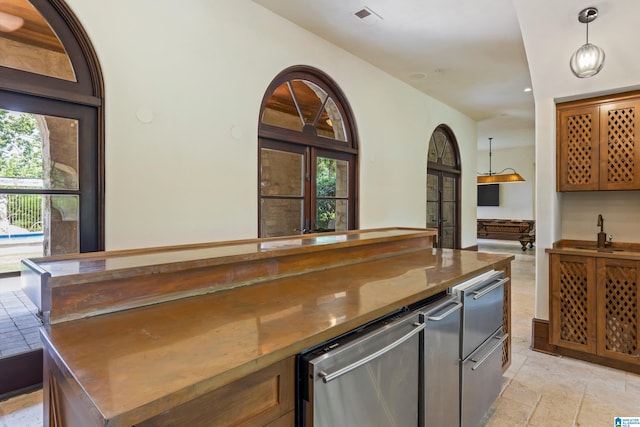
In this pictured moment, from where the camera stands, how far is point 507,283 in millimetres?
2414

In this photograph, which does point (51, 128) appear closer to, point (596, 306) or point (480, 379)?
point (480, 379)

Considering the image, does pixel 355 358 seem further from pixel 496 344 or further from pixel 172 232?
pixel 172 232

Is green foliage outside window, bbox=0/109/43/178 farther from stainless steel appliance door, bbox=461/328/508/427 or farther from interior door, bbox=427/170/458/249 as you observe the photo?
interior door, bbox=427/170/458/249

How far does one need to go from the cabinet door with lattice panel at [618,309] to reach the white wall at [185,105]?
2.93 meters

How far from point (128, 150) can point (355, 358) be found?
230cm

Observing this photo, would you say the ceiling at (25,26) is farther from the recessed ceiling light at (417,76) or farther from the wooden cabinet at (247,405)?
the recessed ceiling light at (417,76)

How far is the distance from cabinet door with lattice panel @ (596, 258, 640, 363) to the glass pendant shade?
142 centimetres

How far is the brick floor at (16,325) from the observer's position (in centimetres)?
229

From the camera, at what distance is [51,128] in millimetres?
2428

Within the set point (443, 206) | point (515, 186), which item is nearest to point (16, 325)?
point (443, 206)

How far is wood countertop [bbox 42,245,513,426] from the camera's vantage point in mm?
749

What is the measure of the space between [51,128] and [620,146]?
422cm

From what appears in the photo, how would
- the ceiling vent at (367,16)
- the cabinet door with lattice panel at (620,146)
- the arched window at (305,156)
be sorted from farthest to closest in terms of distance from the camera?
1. the arched window at (305,156)
2. the ceiling vent at (367,16)
3. the cabinet door with lattice panel at (620,146)

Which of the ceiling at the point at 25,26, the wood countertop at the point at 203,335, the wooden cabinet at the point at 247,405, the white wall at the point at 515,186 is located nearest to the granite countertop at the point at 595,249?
the wood countertop at the point at 203,335
